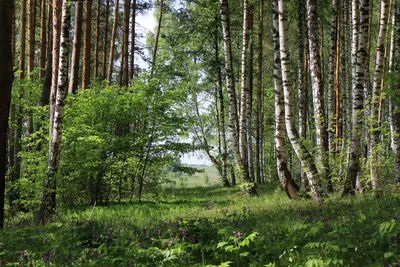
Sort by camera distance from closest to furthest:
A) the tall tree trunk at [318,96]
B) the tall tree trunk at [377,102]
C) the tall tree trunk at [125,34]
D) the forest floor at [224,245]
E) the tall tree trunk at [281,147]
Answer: the forest floor at [224,245] < the tall tree trunk at [377,102] < the tall tree trunk at [318,96] < the tall tree trunk at [281,147] < the tall tree trunk at [125,34]

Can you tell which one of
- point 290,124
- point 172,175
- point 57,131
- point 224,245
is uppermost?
point 290,124

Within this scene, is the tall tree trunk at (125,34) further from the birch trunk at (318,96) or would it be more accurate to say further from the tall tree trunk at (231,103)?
the birch trunk at (318,96)

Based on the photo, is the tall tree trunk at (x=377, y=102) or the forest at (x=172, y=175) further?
the tall tree trunk at (x=377, y=102)

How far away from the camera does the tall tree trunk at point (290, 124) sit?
28.5 ft

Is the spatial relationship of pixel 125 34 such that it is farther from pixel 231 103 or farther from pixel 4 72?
pixel 4 72

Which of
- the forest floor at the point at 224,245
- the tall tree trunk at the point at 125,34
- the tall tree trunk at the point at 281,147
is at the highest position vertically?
the tall tree trunk at the point at 125,34

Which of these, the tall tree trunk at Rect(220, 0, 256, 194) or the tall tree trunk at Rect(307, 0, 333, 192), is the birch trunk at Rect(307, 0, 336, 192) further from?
the tall tree trunk at Rect(220, 0, 256, 194)

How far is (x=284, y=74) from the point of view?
9.38m

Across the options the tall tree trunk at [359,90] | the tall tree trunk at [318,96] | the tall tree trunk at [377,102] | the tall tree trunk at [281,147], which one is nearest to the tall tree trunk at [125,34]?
the tall tree trunk at [281,147]

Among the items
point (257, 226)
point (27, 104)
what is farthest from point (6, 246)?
point (27, 104)

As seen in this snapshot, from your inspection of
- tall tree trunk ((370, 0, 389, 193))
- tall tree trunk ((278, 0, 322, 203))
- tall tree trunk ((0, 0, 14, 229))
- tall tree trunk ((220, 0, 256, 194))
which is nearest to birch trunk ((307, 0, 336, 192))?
tall tree trunk ((278, 0, 322, 203))

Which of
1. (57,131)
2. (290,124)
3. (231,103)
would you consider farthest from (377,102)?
(57,131)

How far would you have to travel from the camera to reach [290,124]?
925cm

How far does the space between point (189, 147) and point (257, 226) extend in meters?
6.68
